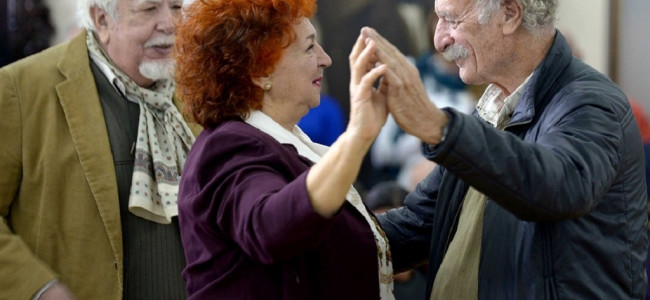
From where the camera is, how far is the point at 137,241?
2.97m

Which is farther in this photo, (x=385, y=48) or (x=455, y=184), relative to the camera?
(x=455, y=184)

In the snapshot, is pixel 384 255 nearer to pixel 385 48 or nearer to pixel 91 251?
pixel 385 48

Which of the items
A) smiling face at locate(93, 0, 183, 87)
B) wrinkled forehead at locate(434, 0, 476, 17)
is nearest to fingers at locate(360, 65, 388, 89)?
wrinkled forehead at locate(434, 0, 476, 17)

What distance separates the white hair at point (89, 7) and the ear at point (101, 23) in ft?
0.04

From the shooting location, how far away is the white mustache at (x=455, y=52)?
2.55m

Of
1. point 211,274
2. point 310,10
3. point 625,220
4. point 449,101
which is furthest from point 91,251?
point 449,101

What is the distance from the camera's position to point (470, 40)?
252 cm

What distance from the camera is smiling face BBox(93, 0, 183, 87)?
10.4 ft

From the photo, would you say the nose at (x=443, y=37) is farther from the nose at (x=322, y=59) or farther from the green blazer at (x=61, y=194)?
the green blazer at (x=61, y=194)

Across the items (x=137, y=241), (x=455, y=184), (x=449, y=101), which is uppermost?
(x=455, y=184)

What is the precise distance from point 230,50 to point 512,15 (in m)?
0.73

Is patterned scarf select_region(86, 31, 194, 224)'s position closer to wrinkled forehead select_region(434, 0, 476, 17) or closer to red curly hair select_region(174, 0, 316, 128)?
red curly hair select_region(174, 0, 316, 128)

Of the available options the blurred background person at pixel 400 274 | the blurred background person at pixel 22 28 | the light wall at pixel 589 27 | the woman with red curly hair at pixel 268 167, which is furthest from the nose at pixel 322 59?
the light wall at pixel 589 27

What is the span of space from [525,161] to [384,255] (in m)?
0.56
